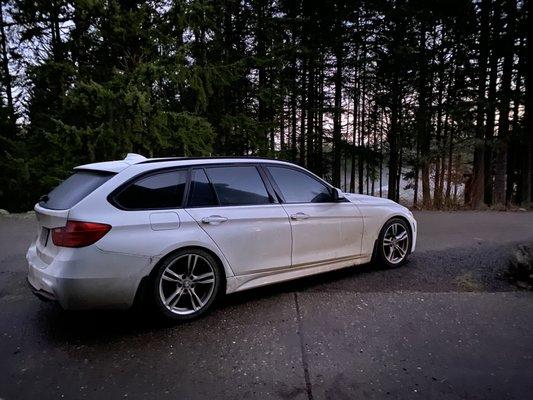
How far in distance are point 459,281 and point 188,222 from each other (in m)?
3.40

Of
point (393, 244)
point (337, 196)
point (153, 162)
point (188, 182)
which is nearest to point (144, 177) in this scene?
point (153, 162)

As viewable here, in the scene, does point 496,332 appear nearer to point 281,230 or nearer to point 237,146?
point 281,230

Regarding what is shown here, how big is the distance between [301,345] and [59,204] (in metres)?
Answer: 2.52

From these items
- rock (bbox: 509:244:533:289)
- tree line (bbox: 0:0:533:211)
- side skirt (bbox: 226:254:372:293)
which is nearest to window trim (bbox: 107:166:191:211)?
side skirt (bbox: 226:254:372:293)

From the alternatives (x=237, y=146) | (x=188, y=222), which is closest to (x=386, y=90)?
(x=237, y=146)

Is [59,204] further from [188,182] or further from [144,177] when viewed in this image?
[188,182]

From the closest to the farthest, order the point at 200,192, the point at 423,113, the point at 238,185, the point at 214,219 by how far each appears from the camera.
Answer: the point at 214,219
the point at 200,192
the point at 238,185
the point at 423,113

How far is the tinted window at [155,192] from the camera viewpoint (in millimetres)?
3436

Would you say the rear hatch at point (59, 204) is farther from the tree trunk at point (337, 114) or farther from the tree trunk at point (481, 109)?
the tree trunk at point (337, 114)

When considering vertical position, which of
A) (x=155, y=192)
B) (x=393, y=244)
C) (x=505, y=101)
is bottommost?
(x=393, y=244)

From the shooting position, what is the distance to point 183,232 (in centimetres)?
351

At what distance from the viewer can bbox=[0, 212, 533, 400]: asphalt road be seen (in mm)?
2602

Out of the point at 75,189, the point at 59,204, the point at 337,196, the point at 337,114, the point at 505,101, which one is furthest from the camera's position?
the point at 337,114

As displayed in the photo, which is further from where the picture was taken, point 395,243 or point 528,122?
point 528,122
